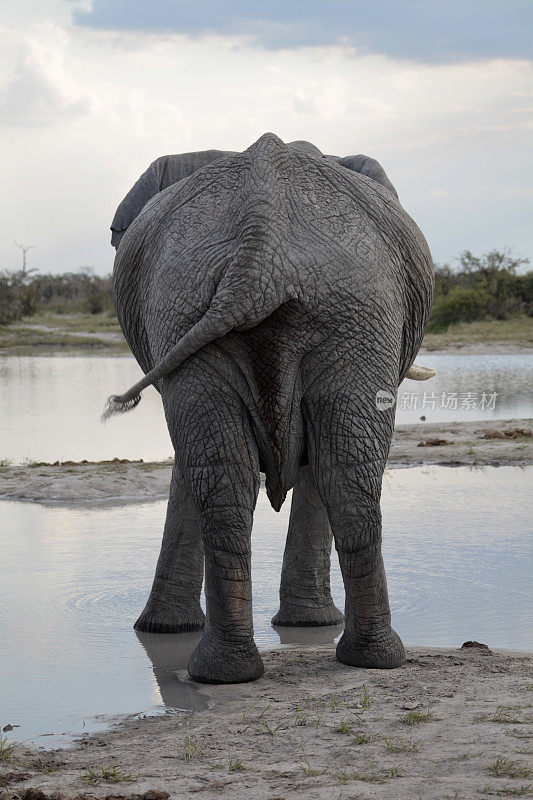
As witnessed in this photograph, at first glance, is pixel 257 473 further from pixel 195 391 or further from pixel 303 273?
pixel 303 273

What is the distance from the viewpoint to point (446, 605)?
5.21 meters

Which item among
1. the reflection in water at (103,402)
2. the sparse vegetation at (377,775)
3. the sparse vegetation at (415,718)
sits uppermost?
the reflection in water at (103,402)

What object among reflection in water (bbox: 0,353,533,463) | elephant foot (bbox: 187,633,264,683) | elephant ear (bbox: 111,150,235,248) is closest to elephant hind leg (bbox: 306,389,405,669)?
Answer: elephant foot (bbox: 187,633,264,683)

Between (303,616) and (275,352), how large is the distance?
174 cm

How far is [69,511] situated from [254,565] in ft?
7.62

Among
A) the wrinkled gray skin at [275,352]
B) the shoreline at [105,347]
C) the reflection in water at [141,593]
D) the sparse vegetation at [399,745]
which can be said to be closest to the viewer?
the sparse vegetation at [399,745]

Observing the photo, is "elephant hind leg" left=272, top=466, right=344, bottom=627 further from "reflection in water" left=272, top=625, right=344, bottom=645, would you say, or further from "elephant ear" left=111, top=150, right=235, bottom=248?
"elephant ear" left=111, top=150, right=235, bottom=248

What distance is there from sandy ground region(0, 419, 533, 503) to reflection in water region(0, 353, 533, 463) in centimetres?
139

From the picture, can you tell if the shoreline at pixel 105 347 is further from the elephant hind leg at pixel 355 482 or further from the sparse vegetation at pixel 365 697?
the sparse vegetation at pixel 365 697

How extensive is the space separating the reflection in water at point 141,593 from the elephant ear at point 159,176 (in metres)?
1.90

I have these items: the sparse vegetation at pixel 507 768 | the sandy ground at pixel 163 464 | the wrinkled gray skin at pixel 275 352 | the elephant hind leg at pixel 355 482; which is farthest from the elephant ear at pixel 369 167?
the sandy ground at pixel 163 464

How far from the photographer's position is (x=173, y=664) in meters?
4.48

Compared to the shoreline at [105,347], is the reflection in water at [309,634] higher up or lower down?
lower down

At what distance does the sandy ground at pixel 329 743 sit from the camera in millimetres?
2807
